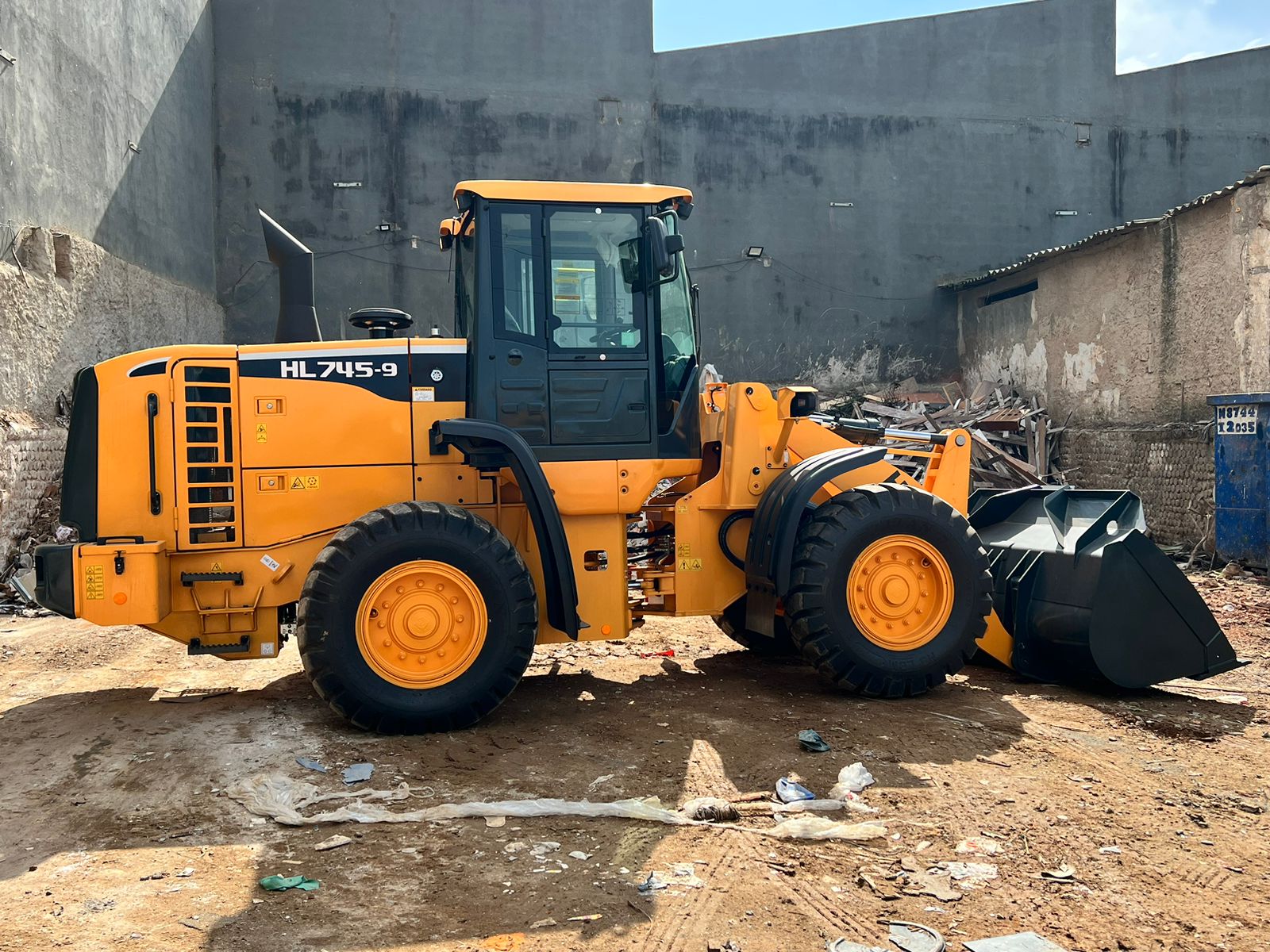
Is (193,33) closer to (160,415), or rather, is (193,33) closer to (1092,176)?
(160,415)

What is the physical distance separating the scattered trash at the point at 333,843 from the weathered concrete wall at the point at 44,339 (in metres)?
8.08

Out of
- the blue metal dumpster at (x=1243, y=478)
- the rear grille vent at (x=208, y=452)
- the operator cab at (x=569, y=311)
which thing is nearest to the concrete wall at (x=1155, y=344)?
the blue metal dumpster at (x=1243, y=478)

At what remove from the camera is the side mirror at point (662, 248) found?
18.7ft

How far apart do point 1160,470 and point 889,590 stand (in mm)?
9290

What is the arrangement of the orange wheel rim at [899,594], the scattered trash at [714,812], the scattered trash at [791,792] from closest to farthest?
the scattered trash at [714,812] → the scattered trash at [791,792] → the orange wheel rim at [899,594]

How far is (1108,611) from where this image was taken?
19.9 ft

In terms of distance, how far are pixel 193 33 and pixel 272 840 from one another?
1615cm

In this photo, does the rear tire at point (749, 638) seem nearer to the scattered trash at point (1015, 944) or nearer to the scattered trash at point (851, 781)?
the scattered trash at point (851, 781)

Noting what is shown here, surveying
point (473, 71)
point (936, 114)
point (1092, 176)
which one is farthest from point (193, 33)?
point (1092, 176)

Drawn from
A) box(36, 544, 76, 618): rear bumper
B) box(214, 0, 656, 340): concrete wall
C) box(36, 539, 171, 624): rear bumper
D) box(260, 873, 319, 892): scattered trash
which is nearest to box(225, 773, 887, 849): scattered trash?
box(260, 873, 319, 892): scattered trash

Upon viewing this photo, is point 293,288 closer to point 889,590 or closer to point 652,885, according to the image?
point 889,590

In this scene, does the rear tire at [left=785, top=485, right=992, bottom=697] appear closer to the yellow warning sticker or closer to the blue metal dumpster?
the yellow warning sticker

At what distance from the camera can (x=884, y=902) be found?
3523 millimetres

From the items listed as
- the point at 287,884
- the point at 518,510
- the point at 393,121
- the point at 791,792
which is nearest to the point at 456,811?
the point at 287,884
